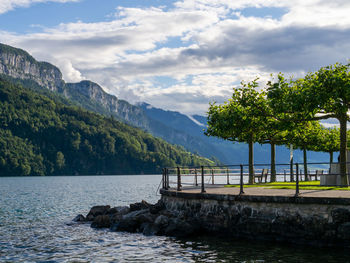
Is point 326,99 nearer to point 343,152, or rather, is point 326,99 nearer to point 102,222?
point 343,152

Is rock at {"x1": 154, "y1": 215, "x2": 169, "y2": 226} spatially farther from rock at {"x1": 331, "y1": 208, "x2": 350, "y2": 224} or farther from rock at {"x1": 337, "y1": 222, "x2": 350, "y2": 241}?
rock at {"x1": 337, "y1": 222, "x2": 350, "y2": 241}

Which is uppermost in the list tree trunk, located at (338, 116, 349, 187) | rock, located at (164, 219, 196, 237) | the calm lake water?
tree trunk, located at (338, 116, 349, 187)

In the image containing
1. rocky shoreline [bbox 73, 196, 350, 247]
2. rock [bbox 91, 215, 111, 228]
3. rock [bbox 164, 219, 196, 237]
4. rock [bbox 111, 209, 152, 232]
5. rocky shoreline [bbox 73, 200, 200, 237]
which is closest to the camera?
rocky shoreline [bbox 73, 196, 350, 247]

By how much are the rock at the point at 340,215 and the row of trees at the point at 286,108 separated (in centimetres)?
192

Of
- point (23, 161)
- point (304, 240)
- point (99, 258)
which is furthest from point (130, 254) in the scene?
point (23, 161)

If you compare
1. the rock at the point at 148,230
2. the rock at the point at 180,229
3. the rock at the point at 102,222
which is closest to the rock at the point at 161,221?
the rock at the point at 148,230

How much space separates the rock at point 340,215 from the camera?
48.6 feet

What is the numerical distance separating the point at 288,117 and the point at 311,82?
3508mm

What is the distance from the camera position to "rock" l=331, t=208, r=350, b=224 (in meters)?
14.8

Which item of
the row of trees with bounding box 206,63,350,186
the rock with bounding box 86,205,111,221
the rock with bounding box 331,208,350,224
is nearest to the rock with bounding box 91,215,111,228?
the rock with bounding box 86,205,111,221

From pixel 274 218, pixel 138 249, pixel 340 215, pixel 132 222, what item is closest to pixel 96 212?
pixel 132 222

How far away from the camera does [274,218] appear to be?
16.6m

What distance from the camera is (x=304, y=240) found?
15.8m

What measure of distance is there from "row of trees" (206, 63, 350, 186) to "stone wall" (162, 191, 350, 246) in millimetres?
2191
